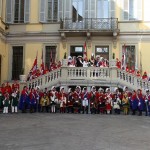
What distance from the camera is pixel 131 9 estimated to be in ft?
79.1

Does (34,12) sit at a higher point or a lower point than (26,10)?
lower

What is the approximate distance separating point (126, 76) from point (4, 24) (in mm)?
9996

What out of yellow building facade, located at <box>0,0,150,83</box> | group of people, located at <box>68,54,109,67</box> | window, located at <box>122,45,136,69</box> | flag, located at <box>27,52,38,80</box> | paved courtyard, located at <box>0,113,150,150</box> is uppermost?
yellow building facade, located at <box>0,0,150,83</box>

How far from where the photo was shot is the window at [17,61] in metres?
24.7

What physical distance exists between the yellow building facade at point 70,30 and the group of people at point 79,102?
6.04m

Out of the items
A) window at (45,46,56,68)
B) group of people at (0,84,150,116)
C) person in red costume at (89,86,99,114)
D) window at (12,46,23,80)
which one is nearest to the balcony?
window at (45,46,56,68)

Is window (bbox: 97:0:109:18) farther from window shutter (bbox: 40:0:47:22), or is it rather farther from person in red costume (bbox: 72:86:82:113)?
person in red costume (bbox: 72:86:82:113)

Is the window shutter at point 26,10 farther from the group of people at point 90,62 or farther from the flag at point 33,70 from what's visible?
the group of people at point 90,62

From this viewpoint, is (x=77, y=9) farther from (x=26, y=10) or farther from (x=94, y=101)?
(x=94, y=101)

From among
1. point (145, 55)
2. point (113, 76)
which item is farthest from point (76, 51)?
point (113, 76)

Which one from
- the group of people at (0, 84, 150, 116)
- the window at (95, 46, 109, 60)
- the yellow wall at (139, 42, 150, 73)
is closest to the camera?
the group of people at (0, 84, 150, 116)

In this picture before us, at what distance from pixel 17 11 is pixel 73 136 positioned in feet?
56.1

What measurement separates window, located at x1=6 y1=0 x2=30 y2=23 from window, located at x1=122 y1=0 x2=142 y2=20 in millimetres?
6999

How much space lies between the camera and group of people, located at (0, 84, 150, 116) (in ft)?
57.8
